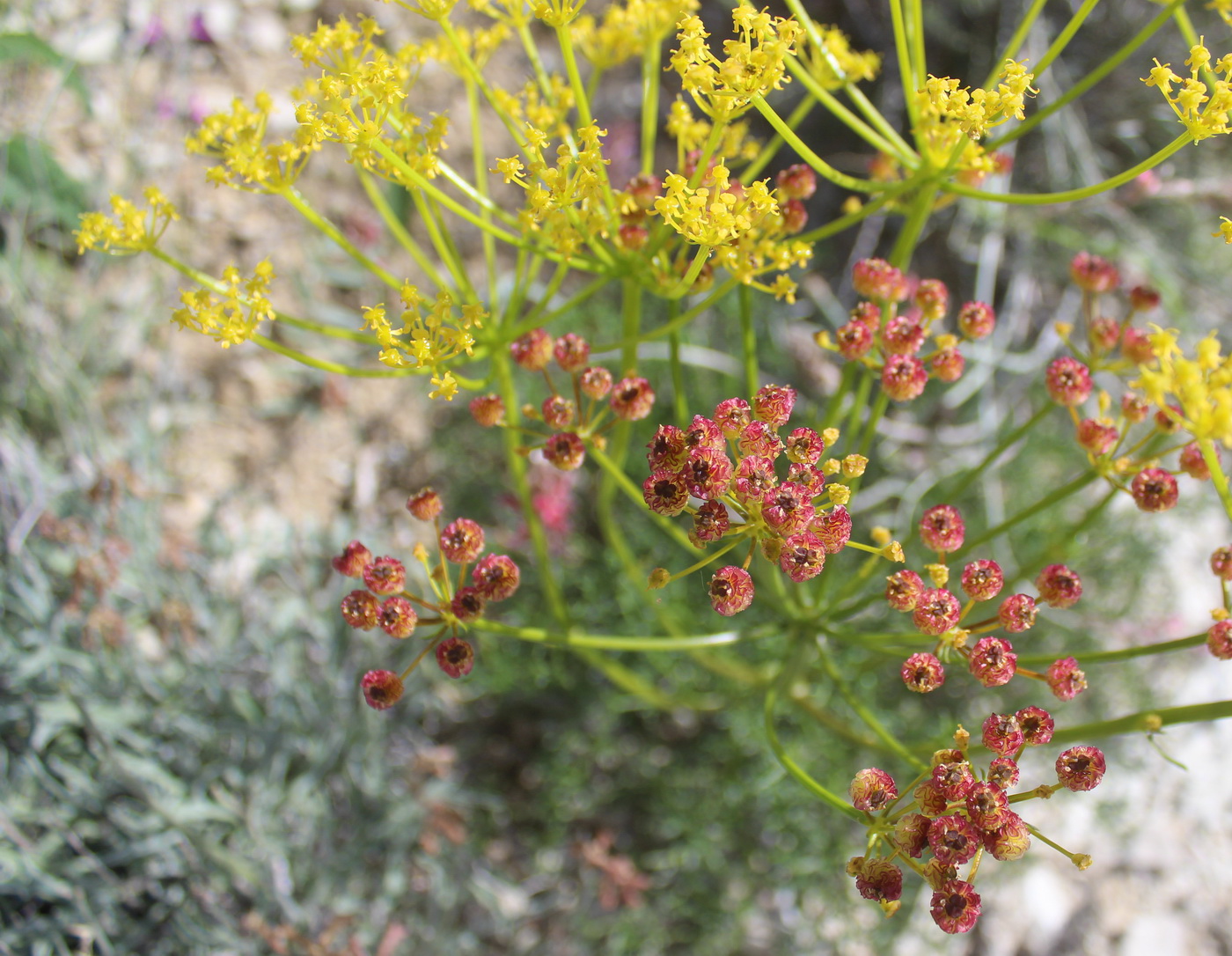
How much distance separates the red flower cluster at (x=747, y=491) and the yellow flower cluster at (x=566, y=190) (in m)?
0.42

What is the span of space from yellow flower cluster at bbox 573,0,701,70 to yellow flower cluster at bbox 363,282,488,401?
27.2 inches

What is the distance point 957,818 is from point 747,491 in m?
0.61

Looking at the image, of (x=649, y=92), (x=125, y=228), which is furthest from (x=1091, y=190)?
(x=125, y=228)

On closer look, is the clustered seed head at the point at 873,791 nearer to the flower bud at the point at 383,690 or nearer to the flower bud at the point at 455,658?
the flower bud at the point at 455,658

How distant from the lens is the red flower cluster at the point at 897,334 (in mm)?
1686

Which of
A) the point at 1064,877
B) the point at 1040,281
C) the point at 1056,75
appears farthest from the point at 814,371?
the point at 1064,877

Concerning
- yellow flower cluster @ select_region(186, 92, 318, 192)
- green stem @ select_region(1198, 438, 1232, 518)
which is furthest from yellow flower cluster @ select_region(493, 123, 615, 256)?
green stem @ select_region(1198, 438, 1232, 518)

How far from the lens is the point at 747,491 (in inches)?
54.4

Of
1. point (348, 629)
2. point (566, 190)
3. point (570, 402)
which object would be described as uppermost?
point (566, 190)

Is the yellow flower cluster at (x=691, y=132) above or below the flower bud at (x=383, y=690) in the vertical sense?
above

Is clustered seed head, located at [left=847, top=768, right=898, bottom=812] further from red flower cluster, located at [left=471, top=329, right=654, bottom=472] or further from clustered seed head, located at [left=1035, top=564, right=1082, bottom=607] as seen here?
red flower cluster, located at [left=471, top=329, right=654, bottom=472]

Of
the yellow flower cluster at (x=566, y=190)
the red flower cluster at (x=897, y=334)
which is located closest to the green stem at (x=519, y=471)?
the yellow flower cluster at (x=566, y=190)

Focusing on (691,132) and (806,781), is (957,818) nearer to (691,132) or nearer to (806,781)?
(806,781)

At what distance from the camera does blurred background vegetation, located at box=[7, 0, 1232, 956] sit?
9.19 ft
